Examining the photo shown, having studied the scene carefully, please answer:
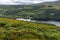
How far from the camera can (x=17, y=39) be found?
3409 centimetres

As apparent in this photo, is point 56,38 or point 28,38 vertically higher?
point 28,38

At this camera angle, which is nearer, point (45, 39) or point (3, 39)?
point (3, 39)

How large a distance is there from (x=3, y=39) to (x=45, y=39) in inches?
302

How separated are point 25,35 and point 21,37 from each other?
97cm

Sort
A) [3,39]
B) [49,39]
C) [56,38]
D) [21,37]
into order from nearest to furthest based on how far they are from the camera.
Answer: [3,39], [21,37], [49,39], [56,38]

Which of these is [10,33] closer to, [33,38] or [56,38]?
[33,38]

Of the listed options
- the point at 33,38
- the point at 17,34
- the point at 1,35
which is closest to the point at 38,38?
the point at 33,38

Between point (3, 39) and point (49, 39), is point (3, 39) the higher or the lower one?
the higher one

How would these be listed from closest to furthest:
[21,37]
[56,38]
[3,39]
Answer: [3,39]
[21,37]
[56,38]

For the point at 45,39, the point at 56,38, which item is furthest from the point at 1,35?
the point at 56,38

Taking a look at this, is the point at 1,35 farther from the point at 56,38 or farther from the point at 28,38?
the point at 56,38

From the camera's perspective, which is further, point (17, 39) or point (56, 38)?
point (56, 38)

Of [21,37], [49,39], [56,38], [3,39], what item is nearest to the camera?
[3,39]

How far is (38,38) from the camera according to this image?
3622 cm
